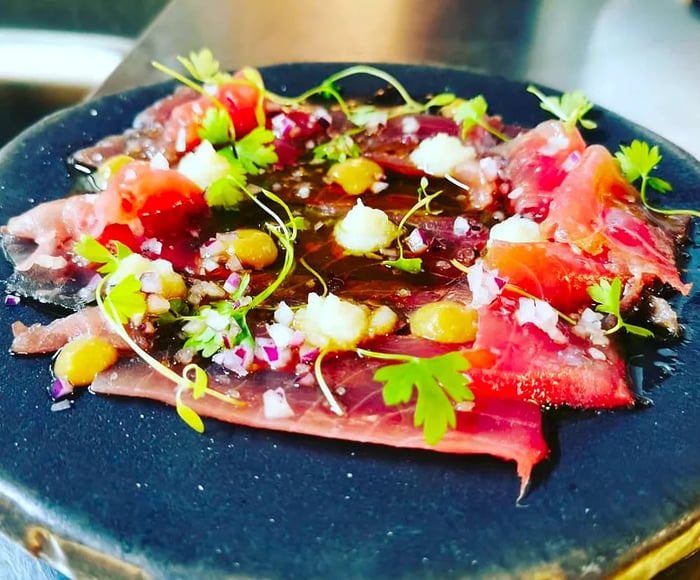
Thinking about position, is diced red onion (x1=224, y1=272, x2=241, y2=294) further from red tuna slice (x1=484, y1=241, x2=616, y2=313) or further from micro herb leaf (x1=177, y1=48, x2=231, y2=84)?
micro herb leaf (x1=177, y1=48, x2=231, y2=84)

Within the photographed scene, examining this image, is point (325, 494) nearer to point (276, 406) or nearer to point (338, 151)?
point (276, 406)

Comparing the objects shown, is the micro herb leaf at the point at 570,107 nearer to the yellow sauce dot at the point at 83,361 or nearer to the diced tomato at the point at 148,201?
the diced tomato at the point at 148,201

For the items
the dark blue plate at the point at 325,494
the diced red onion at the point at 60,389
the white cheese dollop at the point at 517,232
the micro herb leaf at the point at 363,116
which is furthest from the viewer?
the micro herb leaf at the point at 363,116

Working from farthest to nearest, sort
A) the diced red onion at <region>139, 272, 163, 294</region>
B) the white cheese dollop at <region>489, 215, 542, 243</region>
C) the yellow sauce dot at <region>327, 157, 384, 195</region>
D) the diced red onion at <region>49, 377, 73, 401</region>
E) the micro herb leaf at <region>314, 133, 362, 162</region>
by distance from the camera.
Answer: the micro herb leaf at <region>314, 133, 362, 162</region>
the yellow sauce dot at <region>327, 157, 384, 195</region>
the white cheese dollop at <region>489, 215, 542, 243</region>
the diced red onion at <region>139, 272, 163, 294</region>
the diced red onion at <region>49, 377, 73, 401</region>

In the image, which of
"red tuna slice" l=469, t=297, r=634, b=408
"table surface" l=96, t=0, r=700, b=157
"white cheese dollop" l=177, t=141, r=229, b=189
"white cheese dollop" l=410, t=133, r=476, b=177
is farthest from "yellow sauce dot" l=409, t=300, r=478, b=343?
"table surface" l=96, t=0, r=700, b=157

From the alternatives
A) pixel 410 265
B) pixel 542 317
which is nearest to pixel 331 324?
pixel 410 265

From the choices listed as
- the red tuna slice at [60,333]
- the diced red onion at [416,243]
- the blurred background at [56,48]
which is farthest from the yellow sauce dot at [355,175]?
the blurred background at [56,48]
